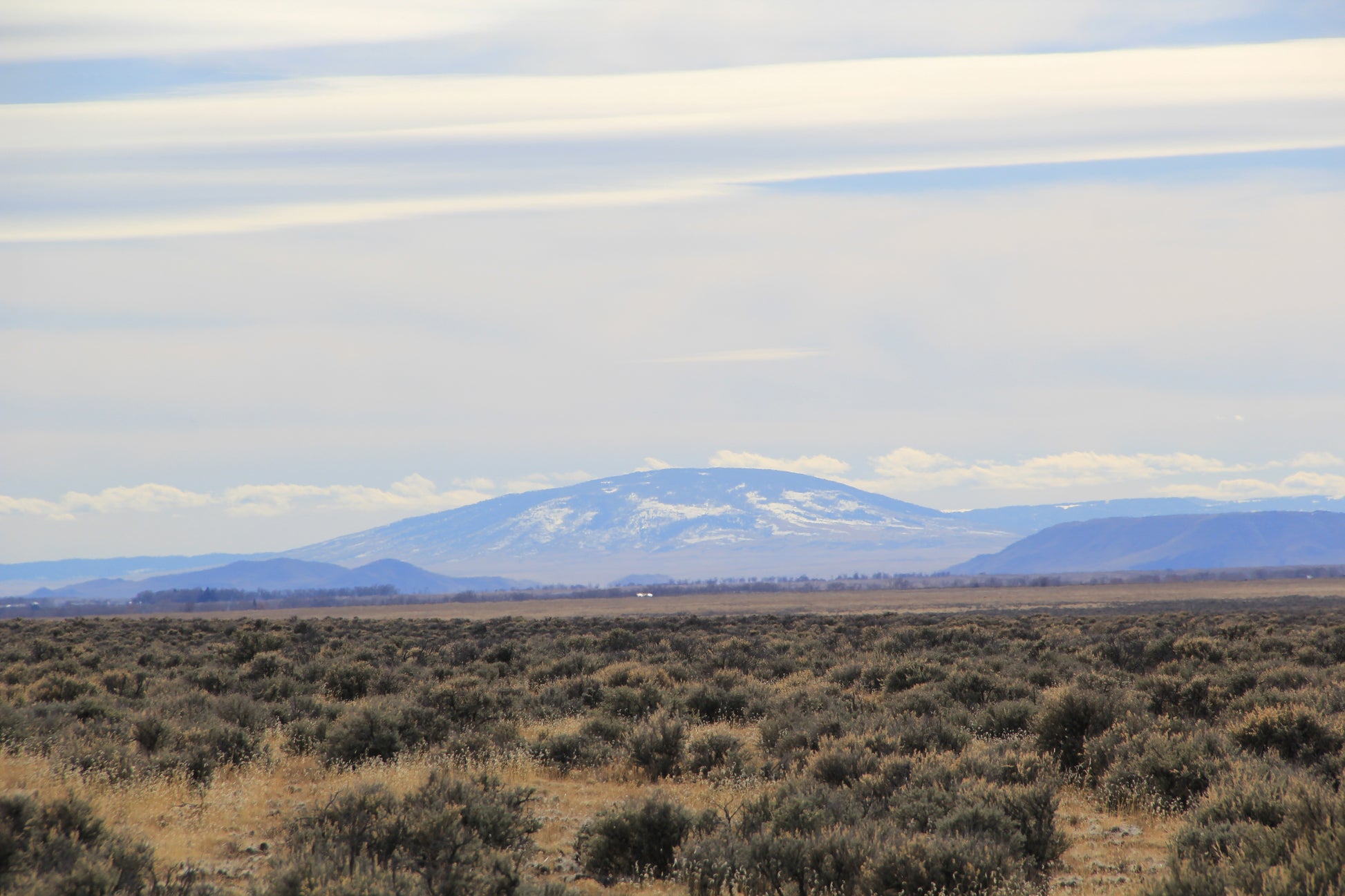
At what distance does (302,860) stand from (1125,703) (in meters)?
12.1

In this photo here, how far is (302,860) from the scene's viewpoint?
7.05 metres

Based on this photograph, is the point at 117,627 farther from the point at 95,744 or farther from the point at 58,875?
the point at 58,875

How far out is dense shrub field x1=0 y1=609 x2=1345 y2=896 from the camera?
767cm

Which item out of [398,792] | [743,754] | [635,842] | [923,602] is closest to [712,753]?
[743,754]

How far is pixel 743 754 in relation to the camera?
1378cm

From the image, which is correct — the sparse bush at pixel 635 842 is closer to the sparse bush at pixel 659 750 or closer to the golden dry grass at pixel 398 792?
the golden dry grass at pixel 398 792

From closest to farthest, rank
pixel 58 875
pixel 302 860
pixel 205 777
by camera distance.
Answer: pixel 58 875 < pixel 302 860 < pixel 205 777

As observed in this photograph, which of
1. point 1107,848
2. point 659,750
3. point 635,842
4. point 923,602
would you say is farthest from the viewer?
point 923,602

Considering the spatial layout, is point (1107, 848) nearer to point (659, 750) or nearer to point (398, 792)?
point (659, 750)

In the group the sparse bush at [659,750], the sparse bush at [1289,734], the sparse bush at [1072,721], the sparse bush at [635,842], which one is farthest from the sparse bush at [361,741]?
the sparse bush at [1289,734]

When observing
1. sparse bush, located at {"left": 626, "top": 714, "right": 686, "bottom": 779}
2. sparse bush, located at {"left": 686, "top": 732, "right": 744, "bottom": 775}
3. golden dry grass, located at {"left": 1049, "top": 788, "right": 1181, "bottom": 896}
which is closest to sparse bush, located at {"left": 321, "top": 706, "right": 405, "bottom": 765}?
sparse bush, located at {"left": 626, "top": 714, "right": 686, "bottom": 779}

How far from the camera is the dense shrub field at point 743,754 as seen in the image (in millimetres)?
7672

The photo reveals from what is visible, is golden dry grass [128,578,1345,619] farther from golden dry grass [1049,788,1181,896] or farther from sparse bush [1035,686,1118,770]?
golden dry grass [1049,788,1181,896]

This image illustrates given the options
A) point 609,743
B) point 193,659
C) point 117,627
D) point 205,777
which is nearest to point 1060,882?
point 609,743
